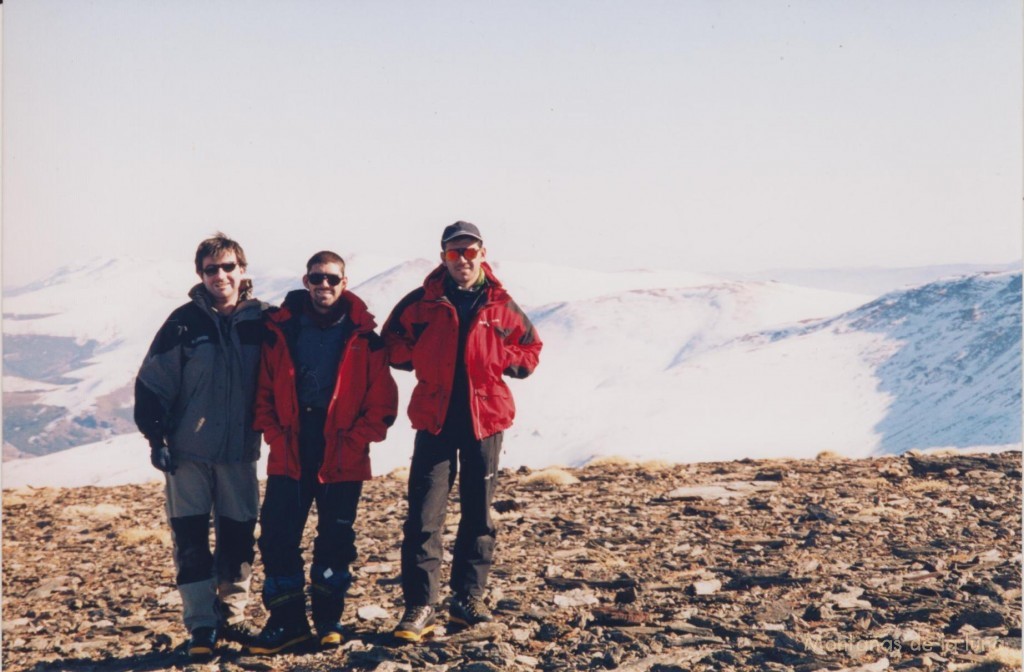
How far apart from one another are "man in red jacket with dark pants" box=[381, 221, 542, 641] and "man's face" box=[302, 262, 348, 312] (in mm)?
502

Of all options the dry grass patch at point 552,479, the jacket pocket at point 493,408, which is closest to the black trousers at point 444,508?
the jacket pocket at point 493,408

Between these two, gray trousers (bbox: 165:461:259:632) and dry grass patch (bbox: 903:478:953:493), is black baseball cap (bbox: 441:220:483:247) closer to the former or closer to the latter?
gray trousers (bbox: 165:461:259:632)

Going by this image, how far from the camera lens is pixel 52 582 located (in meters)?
10.8

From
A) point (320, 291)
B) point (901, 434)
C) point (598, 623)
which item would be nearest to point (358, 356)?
point (320, 291)

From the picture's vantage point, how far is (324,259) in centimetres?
726

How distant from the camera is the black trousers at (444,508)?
7449mm

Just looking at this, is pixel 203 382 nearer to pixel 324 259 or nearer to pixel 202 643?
pixel 324 259

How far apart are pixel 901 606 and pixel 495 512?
5699 millimetres

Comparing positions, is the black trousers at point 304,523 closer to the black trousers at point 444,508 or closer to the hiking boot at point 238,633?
the hiking boot at point 238,633

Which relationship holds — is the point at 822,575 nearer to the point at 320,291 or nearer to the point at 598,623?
the point at 598,623

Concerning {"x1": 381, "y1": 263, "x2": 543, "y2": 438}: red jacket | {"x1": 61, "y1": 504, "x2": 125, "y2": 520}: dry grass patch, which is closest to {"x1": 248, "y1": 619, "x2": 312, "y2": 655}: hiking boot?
{"x1": 381, "y1": 263, "x2": 543, "y2": 438}: red jacket

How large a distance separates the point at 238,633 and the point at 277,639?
318 millimetres

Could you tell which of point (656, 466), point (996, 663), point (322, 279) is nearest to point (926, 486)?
point (656, 466)

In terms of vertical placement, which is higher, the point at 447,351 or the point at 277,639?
the point at 447,351
